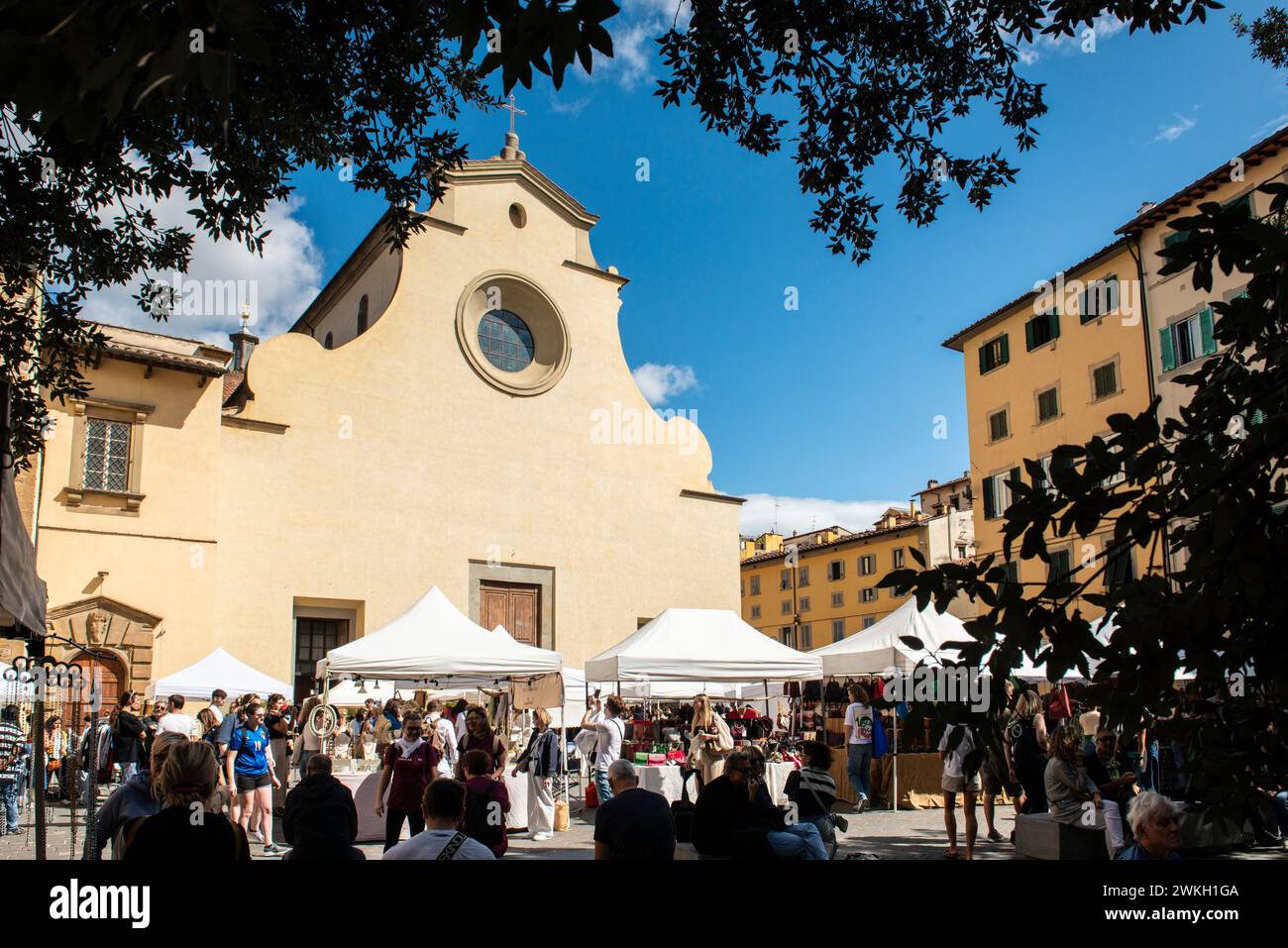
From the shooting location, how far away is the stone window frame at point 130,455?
1995 cm

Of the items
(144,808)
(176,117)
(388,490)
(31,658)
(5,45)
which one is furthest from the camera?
(388,490)

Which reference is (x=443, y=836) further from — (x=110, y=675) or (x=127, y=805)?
(x=110, y=675)

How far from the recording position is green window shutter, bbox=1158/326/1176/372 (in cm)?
2564

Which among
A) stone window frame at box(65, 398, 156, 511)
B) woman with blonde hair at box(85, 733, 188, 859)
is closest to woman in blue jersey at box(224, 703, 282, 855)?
woman with blonde hair at box(85, 733, 188, 859)

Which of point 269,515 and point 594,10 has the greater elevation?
point 269,515

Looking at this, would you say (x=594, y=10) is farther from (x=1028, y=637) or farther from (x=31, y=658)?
(x=31, y=658)

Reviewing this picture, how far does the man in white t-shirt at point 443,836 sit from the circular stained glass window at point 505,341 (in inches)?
894

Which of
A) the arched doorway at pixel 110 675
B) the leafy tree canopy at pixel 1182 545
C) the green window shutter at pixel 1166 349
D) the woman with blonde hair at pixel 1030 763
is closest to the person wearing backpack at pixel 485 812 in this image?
the leafy tree canopy at pixel 1182 545

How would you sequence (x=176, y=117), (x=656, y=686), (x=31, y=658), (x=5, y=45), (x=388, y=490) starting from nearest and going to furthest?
1. (x=5, y=45)
2. (x=31, y=658)
3. (x=176, y=117)
4. (x=656, y=686)
5. (x=388, y=490)

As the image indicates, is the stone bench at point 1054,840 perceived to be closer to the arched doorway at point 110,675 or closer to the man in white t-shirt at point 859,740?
the man in white t-shirt at point 859,740

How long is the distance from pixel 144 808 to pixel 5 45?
16.2 ft

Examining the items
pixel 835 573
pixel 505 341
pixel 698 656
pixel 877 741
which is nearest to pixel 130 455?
pixel 505 341
